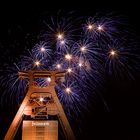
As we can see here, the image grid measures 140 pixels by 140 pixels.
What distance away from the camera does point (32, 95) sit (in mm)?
19016

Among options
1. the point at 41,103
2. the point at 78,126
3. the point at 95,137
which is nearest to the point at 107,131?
the point at 95,137

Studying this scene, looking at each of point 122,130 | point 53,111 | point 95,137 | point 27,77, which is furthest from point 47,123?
point 95,137

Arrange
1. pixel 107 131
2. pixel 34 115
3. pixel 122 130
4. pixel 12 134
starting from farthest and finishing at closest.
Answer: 1. pixel 107 131
2. pixel 122 130
3. pixel 34 115
4. pixel 12 134

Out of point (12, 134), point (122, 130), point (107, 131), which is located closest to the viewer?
point (12, 134)

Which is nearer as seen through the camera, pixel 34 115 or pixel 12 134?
pixel 12 134

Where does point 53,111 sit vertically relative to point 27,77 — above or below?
below

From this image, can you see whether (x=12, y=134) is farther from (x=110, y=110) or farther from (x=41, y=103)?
(x=110, y=110)

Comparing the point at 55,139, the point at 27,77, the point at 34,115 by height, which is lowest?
the point at 55,139

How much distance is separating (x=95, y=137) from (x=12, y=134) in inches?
605

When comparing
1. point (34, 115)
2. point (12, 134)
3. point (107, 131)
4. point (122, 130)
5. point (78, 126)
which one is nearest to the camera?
point (12, 134)

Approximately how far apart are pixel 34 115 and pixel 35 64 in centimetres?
290

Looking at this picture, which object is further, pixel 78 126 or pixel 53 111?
pixel 78 126

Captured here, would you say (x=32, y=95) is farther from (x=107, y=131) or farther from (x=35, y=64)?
(x=107, y=131)

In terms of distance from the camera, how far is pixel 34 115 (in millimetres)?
19297
